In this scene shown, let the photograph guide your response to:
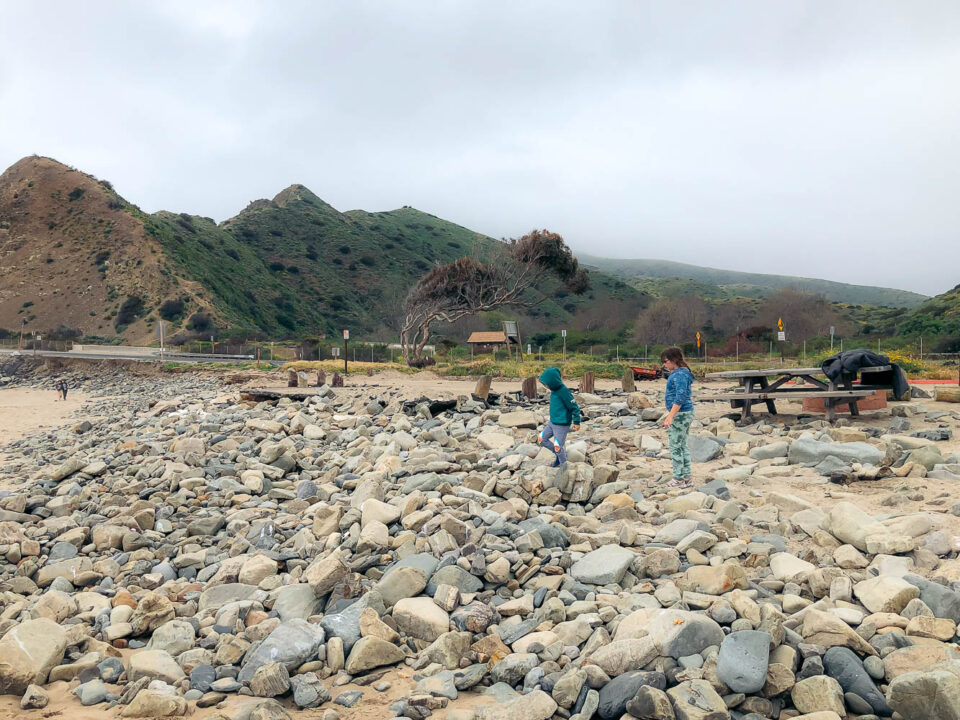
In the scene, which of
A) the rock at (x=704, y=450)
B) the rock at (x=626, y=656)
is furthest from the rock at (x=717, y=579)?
the rock at (x=704, y=450)

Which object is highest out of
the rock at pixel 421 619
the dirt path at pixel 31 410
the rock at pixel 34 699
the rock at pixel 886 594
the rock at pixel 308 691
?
the rock at pixel 886 594

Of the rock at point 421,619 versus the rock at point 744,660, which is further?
the rock at point 421,619

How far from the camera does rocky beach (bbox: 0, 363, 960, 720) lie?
3430 mm

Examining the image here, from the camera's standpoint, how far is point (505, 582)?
192 inches

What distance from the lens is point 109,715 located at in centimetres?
382

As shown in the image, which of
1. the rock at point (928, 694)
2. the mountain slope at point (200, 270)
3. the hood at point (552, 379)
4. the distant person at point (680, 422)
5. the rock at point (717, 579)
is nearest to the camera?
the rock at point (928, 694)

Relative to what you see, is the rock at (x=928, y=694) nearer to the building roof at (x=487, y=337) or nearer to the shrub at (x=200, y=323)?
the building roof at (x=487, y=337)

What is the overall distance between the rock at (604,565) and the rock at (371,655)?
56.2 inches

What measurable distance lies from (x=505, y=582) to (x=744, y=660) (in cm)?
195

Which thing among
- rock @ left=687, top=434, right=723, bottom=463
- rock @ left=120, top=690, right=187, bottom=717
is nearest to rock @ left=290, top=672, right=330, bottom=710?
rock @ left=120, top=690, right=187, bottom=717

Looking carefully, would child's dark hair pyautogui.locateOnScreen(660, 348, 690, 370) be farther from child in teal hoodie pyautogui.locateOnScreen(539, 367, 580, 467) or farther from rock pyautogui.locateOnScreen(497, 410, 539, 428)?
rock pyautogui.locateOnScreen(497, 410, 539, 428)

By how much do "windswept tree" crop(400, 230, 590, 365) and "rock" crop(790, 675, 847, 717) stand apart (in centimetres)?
2505

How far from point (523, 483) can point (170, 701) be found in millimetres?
3834

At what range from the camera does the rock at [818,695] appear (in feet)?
10.3
